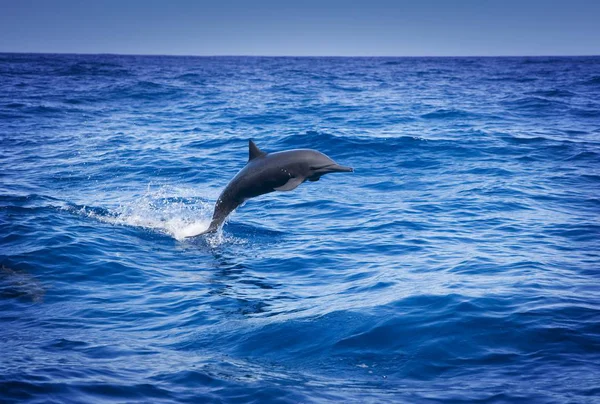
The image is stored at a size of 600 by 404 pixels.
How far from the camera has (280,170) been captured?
10008 millimetres

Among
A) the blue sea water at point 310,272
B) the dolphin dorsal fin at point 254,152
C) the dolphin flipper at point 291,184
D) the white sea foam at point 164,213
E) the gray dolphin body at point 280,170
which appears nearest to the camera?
the blue sea water at point 310,272

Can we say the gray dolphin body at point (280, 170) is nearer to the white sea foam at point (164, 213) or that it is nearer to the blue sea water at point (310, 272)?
the blue sea water at point (310, 272)

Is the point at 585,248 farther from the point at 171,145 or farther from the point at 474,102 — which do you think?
the point at 474,102

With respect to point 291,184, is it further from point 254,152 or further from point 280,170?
point 254,152

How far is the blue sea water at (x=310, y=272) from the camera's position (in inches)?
262

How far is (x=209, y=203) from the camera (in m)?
15.6

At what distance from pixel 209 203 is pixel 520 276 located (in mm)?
8391

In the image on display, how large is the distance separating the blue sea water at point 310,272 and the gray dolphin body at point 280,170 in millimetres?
1548

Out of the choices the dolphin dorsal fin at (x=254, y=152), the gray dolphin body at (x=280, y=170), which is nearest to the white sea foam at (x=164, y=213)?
the gray dolphin body at (x=280, y=170)

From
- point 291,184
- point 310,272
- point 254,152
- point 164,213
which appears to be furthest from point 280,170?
point 164,213

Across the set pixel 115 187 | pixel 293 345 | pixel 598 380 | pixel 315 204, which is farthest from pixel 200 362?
pixel 115 187

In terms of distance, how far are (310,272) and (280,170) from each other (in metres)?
1.95

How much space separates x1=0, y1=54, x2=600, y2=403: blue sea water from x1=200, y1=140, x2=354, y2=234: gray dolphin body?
155 centimetres

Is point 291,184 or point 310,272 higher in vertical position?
point 291,184
